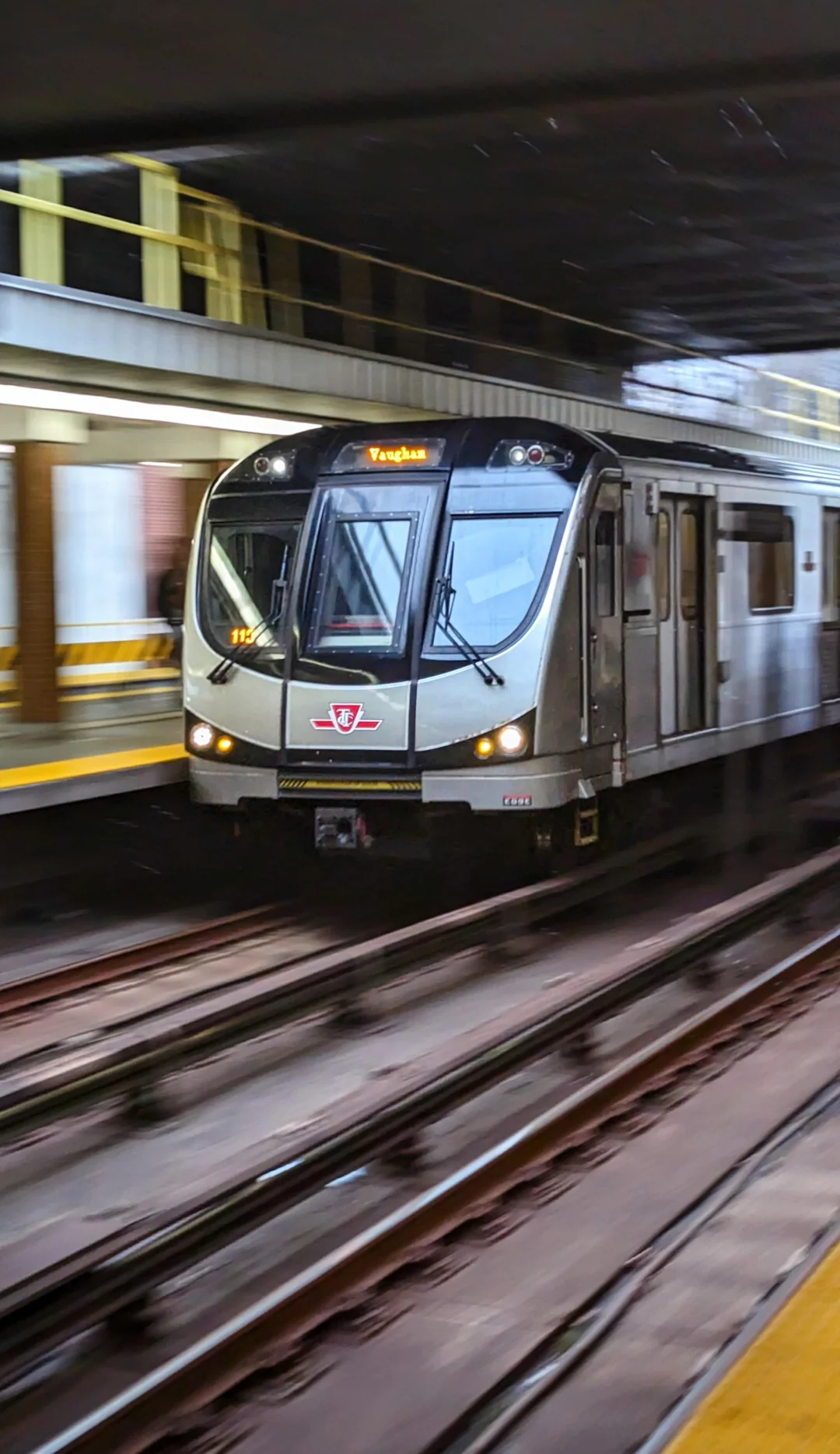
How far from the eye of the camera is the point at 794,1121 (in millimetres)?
6758

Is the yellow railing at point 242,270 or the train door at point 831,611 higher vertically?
the yellow railing at point 242,270

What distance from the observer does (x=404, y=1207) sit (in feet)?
19.0

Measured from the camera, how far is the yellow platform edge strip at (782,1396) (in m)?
3.59

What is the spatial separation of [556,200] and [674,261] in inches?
152

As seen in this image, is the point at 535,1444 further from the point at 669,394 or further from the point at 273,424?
the point at 669,394

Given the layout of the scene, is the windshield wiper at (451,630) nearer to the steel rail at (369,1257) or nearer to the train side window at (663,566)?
the train side window at (663,566)

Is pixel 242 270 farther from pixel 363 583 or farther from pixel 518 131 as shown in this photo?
A: pixel 363 583

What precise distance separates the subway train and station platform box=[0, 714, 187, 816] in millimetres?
846

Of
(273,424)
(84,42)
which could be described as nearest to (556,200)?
(273,424)

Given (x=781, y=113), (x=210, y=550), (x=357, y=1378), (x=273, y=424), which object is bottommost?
(x=357, y=1378)

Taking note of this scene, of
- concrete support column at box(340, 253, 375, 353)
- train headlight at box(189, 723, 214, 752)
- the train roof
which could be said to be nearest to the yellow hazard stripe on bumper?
train headlight at box(189, 723, 214, 752)

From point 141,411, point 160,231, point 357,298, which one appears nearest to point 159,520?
point 141,411

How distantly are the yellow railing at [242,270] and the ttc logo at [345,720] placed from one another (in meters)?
4.05

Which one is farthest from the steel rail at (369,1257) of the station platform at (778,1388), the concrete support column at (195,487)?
the concrete support column at (195,487)
